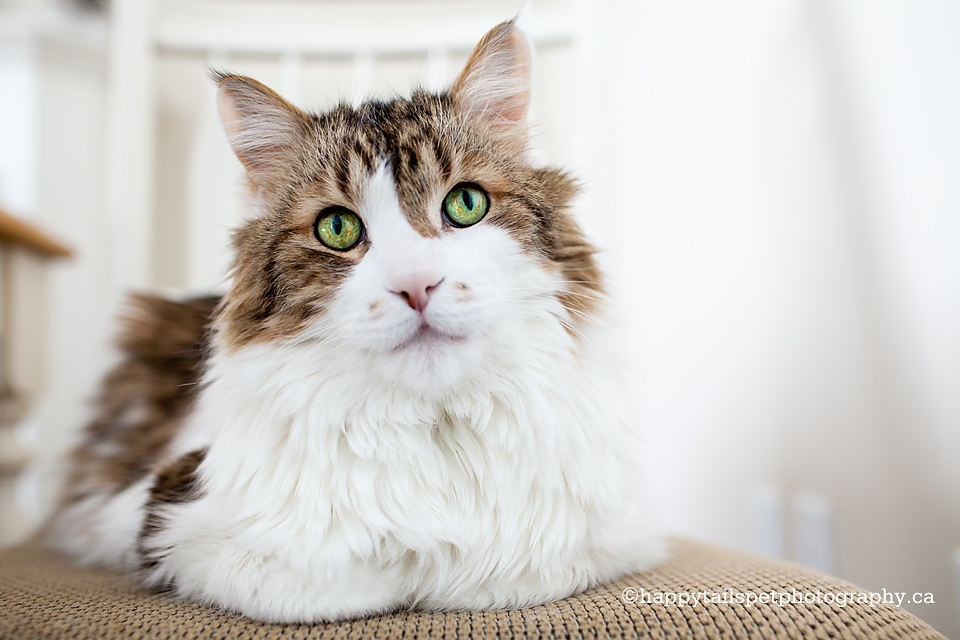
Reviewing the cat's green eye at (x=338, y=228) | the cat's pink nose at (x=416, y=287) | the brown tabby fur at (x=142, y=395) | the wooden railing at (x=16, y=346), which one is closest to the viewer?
the cat's pink nose at (x=416, y=287)

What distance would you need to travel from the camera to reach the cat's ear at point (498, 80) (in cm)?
77

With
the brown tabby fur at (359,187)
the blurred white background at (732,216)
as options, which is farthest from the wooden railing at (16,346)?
the brown tabby fur at (359,187)

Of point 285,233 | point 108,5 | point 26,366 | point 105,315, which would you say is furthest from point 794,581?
point 108,5

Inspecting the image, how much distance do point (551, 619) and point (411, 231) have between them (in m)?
0.45

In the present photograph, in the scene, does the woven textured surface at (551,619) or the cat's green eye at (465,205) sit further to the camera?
the cat's green eye at (465,205)

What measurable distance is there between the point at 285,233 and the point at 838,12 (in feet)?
4.35

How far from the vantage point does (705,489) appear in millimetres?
1777

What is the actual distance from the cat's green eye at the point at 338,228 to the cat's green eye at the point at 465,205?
11cm

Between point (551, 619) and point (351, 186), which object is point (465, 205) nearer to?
point (351, 186)

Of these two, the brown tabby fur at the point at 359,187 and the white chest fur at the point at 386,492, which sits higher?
the brown tabby fur at the point at 359,187

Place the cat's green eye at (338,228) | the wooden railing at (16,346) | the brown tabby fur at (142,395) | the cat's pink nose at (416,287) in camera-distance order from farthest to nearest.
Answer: the wooden railing at (16,346)
the brown tabby fur at (142,395)
the cat's green eye at (338,228)
the cat's pink nose at (416,287)

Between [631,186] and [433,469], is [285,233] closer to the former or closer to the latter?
[433,469]

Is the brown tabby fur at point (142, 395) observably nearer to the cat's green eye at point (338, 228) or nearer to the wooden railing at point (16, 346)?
the wooden railing at point (16, 346)

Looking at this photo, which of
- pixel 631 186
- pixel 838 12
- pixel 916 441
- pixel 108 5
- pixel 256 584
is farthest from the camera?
pixel 108 5
